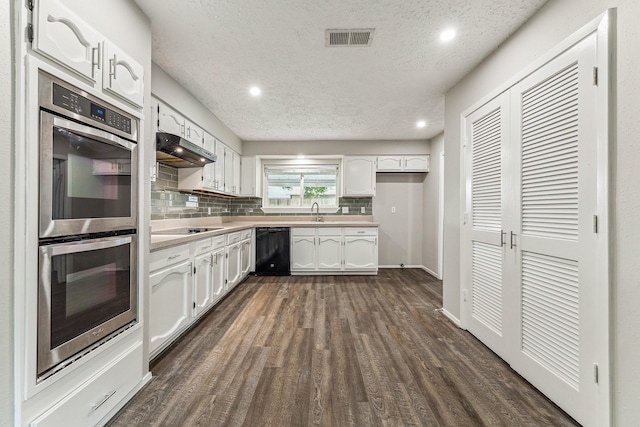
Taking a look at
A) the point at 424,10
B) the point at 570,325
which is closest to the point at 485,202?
the point at 570,325

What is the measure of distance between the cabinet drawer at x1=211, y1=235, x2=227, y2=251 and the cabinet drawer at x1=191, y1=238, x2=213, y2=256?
0.07 meters

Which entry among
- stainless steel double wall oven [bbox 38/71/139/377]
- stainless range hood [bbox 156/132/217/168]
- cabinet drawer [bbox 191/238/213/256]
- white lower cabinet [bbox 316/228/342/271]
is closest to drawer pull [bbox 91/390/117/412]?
stainless steel double wall oven [bbox 38/71/139/377]

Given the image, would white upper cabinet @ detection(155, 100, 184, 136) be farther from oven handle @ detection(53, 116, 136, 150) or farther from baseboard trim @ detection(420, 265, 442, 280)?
baseboard trim @ detection(420, 265, 442, 280)

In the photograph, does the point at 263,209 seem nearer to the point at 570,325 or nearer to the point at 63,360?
the point at 63,360

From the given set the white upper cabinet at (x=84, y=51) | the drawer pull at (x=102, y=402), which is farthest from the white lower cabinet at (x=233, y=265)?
the white upper cabinet at (x=84, y=51)

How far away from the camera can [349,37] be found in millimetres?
1966

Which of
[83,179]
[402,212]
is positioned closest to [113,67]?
[83,179]

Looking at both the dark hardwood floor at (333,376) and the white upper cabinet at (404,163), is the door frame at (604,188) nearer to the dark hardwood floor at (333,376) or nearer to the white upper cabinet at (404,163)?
the dark hardwood floor at (333,376)

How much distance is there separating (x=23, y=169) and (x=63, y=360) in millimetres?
806

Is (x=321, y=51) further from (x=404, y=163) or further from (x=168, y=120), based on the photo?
(x=404, y=163)

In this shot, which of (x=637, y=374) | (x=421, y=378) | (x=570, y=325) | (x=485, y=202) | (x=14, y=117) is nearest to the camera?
(x=14, y=117)

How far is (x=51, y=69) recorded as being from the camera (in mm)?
1086

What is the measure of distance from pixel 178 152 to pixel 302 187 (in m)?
2.95

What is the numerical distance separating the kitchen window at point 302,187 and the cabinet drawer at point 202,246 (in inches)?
96.5
